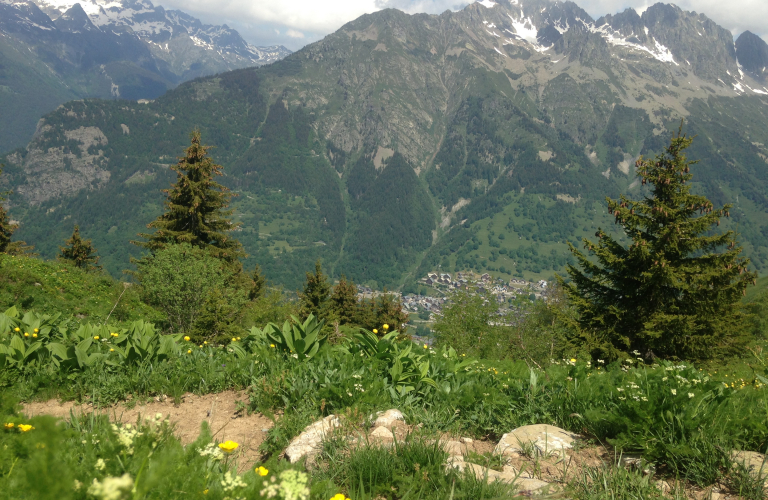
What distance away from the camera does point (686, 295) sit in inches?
621

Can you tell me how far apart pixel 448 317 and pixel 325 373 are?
2841 centimetres

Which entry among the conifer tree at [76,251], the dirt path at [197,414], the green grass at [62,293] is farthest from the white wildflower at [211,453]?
the conifer tree at [76,251]

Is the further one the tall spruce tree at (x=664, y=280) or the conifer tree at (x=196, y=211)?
the conifer tree at (x=196, y=211)

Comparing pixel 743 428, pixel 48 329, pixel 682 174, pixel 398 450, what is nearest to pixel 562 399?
pixel 743 428

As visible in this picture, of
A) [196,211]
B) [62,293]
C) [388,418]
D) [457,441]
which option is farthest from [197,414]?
[196,211]

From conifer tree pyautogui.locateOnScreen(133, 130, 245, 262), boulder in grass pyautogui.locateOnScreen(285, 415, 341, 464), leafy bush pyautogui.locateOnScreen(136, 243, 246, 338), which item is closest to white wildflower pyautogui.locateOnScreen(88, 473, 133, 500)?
boulder in grass pyautogui.locateOnScreen(285, 415, 341, 464)

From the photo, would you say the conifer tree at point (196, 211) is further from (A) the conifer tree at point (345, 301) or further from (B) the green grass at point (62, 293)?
(A) the conifer tree at point (345, 301)

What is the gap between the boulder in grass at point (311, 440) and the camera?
357 cm

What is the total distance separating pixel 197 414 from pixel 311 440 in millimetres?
2084

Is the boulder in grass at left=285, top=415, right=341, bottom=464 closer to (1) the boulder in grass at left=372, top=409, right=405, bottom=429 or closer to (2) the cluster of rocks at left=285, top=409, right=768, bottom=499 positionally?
(2) the cluster of rocks at left=285, top=409, right=768, bottom=499

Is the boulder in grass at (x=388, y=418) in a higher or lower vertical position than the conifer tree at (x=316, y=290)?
higher

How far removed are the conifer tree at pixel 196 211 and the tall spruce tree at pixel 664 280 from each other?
936 inches

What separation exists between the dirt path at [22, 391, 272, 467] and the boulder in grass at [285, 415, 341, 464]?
544 mm

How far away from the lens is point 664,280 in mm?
15242
